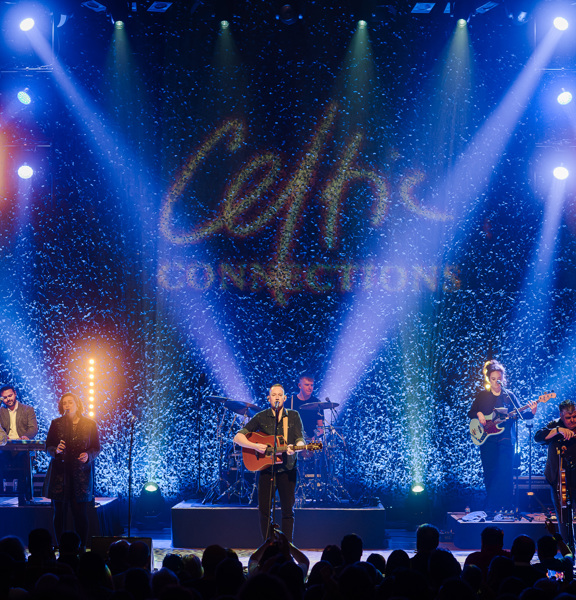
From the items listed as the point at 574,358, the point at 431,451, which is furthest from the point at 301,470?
the point at 574,358

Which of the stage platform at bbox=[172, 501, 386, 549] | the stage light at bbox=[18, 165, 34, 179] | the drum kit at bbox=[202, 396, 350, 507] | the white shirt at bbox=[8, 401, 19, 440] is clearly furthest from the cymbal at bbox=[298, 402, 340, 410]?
Result: the stage light at bbox=[18, 165, 34, 179]


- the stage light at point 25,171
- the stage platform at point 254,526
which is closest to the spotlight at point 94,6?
the stage light at point 25,171

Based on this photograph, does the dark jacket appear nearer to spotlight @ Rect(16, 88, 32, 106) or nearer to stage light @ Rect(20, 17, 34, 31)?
spotlight @ Rect(16, 88, 32, 106)

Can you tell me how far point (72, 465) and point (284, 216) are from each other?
479 cm

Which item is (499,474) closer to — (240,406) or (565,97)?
(240,406)

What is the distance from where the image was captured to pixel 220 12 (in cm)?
1009

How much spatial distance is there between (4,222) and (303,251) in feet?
14.2

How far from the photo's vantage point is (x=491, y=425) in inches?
357

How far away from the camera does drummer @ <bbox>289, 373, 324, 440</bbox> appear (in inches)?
366

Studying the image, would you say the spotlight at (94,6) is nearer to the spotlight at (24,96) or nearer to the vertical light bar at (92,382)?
the spotlight at (24,96)

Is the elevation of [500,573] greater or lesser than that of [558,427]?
lesser

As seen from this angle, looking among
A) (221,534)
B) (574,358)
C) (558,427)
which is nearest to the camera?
(558,427)

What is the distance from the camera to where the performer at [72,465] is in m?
7.58

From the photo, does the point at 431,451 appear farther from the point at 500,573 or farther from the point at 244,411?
the point at 500,573
